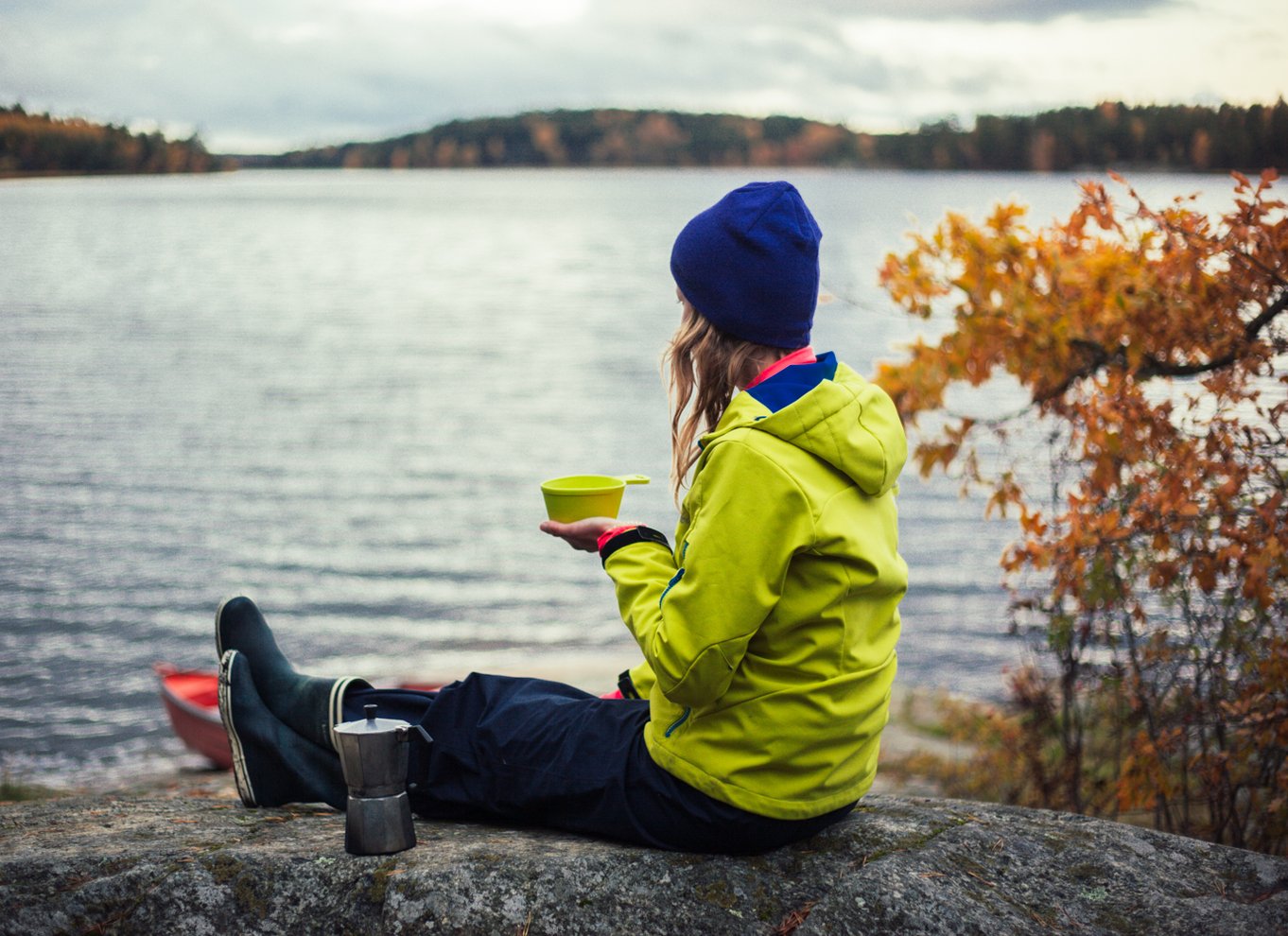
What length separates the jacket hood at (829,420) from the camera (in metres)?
2.61

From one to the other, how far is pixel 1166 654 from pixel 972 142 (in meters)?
8.55

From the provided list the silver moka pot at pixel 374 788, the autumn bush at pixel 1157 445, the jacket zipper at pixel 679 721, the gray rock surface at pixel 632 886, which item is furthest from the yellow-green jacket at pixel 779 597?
the autumn bush at pixel 1157 445

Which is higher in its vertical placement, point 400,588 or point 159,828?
point 159,828

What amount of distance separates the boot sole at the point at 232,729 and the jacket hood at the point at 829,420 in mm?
1944

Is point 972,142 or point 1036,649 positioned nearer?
point 1036,649

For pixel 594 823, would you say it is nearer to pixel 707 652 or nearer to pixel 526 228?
pixel 707 652

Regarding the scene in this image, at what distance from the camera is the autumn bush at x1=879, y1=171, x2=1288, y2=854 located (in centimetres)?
457

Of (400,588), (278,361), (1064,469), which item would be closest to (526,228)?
(278,361)

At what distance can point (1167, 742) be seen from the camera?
188 inches

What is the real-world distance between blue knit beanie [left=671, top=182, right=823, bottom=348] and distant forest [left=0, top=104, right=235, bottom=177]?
19230 mm

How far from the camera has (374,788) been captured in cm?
308

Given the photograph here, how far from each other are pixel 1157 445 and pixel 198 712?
913 cm

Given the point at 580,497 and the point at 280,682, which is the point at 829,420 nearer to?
the point at 580,497

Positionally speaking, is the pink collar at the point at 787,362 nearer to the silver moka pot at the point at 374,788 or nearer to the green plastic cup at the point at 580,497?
the green plastic cup at the point at 580,497
